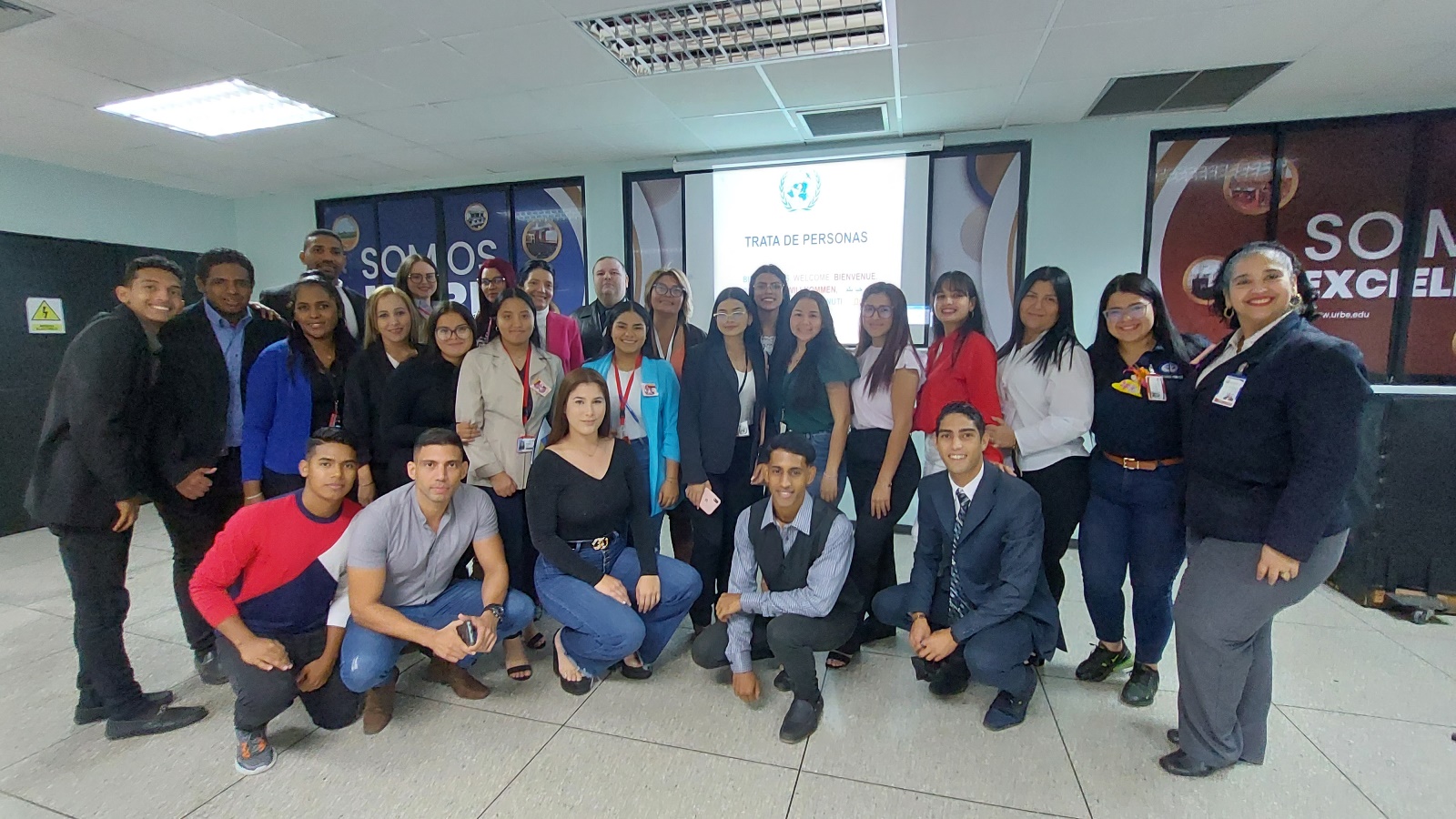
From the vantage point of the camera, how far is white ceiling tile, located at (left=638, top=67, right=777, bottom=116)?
10.8 ft

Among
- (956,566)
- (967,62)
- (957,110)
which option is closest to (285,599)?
(956,566)

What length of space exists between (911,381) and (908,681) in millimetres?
1210

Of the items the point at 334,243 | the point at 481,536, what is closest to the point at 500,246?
the point at 334,243

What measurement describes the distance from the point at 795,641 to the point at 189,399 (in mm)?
2488

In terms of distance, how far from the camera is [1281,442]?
65.5 inches

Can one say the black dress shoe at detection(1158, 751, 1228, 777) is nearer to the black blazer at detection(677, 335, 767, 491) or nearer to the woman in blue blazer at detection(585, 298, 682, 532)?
the black blazer at detection(677, 335, 767, 491)

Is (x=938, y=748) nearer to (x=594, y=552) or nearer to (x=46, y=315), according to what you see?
(x=594, y=552)

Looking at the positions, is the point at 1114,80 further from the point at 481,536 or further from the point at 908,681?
the point at 481,536

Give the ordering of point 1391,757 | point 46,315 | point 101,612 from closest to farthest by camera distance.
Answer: point 1391,757 → point 101,612 → point 46,315

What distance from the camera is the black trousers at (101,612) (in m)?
2.07

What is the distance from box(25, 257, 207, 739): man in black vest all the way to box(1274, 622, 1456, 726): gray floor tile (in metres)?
4.25

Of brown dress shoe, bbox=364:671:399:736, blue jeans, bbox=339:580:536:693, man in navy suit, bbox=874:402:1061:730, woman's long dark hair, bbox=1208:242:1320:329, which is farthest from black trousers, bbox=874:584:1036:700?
brown dress shoe, bbox=364:671:399:736

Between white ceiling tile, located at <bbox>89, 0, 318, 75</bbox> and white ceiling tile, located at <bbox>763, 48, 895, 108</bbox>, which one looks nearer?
white ceiling tile, located at <bbox>89, 0, 318, 75</bbox>

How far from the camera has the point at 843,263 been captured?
15.0 feet
